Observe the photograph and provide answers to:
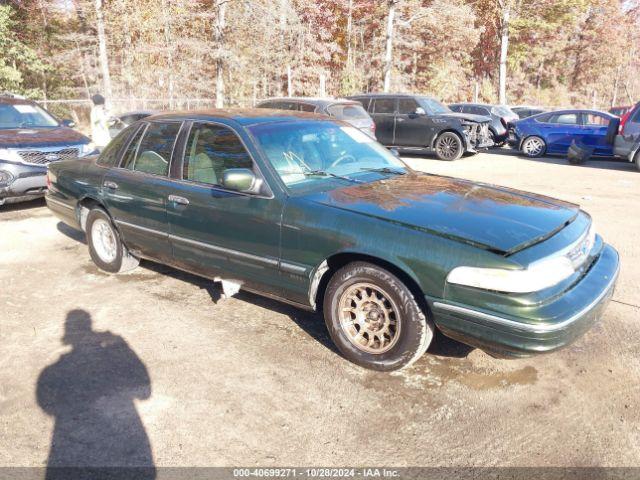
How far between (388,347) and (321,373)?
0.48 m

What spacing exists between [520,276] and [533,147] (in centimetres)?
1387

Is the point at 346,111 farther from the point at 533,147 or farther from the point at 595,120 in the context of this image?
the point at 595,120

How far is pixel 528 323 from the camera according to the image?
108 inches

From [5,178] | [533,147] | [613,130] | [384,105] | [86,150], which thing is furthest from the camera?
[533,147]

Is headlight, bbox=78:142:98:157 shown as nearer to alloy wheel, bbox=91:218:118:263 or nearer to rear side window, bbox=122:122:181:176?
alloy wheel, bbox=91:218:118:263

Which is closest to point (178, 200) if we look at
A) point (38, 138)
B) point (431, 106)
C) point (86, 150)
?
point (86, 150)

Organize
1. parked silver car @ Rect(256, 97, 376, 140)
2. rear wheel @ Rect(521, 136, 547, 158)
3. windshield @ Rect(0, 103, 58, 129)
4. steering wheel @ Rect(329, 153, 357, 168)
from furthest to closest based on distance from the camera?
rear wheel @ Rect(521, 136, 547, 158) → parked silver car @ Rect(256, 97, 376, 140) → windshield @ Rect(0, 103, 58, 129) → steering wheel @ Rect(329, 153, 357, 168)

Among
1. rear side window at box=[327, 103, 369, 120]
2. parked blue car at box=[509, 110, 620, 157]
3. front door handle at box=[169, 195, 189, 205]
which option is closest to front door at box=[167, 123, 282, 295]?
front door handle at box=[169, 195, 189, 205]

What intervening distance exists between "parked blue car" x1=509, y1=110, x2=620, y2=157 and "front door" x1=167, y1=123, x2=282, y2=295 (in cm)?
1239

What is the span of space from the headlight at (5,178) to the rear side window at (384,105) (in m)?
10.0

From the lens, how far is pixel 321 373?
11.1ft

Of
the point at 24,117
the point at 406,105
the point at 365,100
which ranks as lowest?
the point at 24,117

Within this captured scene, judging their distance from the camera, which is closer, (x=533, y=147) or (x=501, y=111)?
(x=533, y=147)

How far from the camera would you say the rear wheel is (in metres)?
15.1
